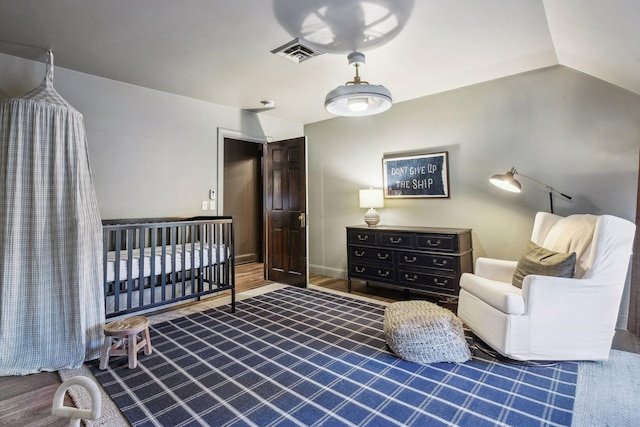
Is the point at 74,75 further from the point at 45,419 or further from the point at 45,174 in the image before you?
the point at 45,419

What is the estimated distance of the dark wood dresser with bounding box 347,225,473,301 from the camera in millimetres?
3238

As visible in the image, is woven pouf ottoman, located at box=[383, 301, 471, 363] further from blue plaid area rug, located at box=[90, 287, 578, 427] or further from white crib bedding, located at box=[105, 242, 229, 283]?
white crib bedding, located at box=[105, 242, 229, 283]

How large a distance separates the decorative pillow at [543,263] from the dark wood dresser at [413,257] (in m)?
0.70

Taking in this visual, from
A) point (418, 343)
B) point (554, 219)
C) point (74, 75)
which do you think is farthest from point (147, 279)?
point (554, 219)

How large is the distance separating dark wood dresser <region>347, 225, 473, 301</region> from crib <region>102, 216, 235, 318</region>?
1508 mm

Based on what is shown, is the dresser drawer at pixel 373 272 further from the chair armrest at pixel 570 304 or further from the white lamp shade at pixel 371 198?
the chair armrest at pixel 570 304

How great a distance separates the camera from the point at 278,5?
2.06 m

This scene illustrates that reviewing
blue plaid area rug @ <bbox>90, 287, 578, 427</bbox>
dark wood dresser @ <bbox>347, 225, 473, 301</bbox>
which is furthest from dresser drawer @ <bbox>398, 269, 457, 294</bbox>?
blue plaid area rug @ <bbox>90, 287, 578, 427</bbox>

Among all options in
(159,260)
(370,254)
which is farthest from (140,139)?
(370,254)

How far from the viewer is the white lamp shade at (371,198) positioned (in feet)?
13.5

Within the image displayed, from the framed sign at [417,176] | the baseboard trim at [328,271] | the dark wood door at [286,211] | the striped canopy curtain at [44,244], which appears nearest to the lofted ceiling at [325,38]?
the striped canopy curtain at [44,244]

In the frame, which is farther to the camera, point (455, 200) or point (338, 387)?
point (455, 200)

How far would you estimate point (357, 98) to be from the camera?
2541 mm

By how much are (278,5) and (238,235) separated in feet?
14.2
